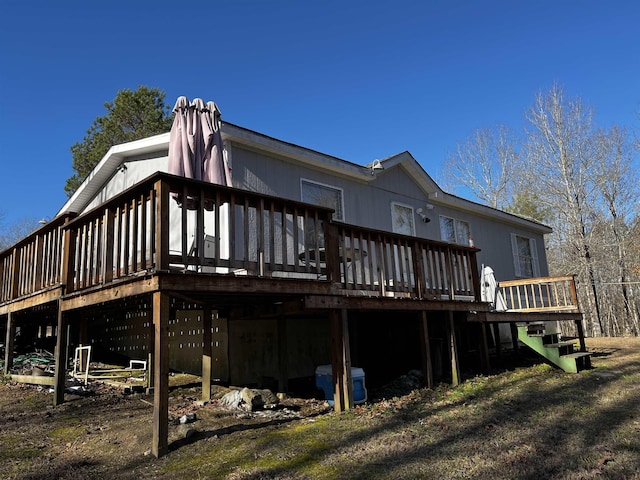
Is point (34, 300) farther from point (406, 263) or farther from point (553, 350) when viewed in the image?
point (553, 350)

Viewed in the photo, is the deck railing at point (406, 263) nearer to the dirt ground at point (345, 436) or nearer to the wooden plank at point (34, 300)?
the dirt ground at point (345, 436)

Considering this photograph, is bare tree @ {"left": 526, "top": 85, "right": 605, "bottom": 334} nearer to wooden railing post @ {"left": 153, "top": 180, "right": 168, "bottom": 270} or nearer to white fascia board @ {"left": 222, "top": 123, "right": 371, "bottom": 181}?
white fascia board @ {"left": 222, "top": 123, "right": 371, "bottom": 181}

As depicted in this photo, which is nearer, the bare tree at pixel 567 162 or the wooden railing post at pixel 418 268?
the wooden railing post at pixel 418 268

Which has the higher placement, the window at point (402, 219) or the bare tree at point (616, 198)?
the bare tree at point (616, 198)

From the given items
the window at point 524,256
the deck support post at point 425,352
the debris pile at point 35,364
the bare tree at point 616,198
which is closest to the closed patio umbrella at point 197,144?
the deck support post at point 425,352

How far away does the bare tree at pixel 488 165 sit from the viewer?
1038 inches

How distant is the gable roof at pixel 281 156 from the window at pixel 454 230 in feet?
1.31

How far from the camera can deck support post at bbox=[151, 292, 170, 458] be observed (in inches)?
144

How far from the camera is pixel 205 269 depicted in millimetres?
6797

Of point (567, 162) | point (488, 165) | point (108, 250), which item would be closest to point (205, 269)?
point (108, 250)

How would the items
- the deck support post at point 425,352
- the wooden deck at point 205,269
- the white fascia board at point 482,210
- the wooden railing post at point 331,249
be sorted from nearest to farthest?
the wooden deck at point 205,269
the wooden railing post at point 331,249
the deck support post at point 425,352
the white fascia board at point 482,210

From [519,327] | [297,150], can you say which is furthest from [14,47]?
[519,327]

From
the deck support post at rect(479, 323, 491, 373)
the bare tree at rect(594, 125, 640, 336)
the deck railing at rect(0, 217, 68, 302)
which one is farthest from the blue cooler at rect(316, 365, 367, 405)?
the bare tree at rect(594, 125, 640, 336)

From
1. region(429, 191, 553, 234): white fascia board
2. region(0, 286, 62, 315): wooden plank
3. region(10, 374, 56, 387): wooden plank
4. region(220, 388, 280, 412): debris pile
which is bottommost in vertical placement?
region(220, 388, 280, 412): debris pile
